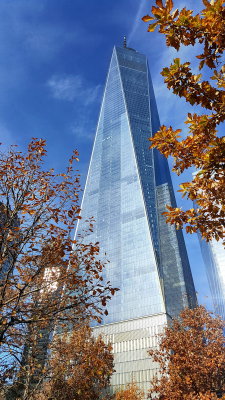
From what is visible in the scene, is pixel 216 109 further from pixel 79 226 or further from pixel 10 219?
pixel 79 226

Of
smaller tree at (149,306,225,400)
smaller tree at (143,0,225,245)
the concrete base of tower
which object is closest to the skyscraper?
the concrete base of tower

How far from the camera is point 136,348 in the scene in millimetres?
73938

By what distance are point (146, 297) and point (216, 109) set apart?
8430 cm

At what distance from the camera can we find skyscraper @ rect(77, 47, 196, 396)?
255ft

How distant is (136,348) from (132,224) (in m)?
39.2

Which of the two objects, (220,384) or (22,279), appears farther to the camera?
(220,384)

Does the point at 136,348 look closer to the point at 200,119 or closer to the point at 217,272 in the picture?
the point at 200,119

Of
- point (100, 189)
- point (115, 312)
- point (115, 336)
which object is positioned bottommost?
point (115, 336)

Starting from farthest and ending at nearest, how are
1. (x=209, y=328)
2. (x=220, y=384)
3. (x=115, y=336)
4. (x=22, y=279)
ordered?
(x=115, y=336)
(x=209, y=328)
(x=220, y=384)
(x=22, y=279)

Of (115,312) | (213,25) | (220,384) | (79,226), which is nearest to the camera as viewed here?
(213,25)

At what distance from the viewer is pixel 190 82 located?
557 cm

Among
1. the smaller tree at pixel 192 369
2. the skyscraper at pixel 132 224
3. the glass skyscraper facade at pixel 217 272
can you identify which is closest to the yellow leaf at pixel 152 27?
the smaller tree at pixel 192 369

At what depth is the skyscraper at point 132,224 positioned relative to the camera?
7775cm

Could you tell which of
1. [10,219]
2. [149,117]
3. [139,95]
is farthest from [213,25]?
[139,95]
